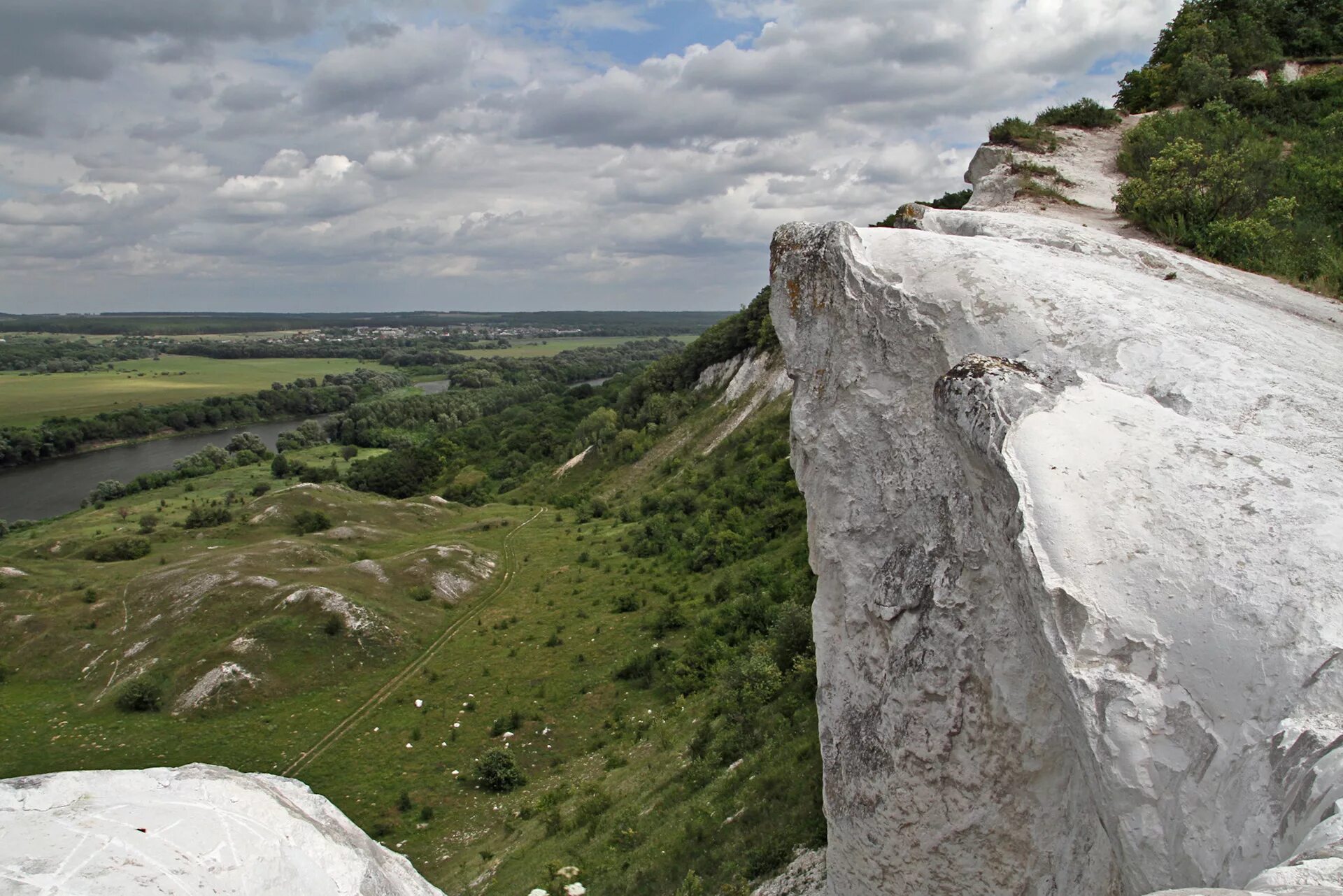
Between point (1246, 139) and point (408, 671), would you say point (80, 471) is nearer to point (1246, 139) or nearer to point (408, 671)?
point (408, 671)

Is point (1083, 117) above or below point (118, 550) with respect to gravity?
above

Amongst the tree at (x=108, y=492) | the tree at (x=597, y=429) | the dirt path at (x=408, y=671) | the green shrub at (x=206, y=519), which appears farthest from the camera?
the tree at (x=108, y=492)

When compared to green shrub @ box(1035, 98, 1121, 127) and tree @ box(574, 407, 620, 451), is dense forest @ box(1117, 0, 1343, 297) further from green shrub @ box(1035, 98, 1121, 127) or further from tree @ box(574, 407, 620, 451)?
tree @ box(574, 407, 620, 451)

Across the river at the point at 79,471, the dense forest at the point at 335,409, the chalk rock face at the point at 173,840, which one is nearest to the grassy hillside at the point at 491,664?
the chalk rock face at the point at 173,840

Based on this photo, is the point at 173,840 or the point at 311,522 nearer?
the point at 173,840

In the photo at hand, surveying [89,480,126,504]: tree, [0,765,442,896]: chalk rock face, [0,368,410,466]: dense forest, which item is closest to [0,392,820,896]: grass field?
[0,765,442,896]: chalk rock face

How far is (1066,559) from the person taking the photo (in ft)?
15.2

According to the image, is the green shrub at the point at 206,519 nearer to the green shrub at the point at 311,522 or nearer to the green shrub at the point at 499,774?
the green shrub at the point at 311,522

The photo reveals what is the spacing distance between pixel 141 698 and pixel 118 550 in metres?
27.0

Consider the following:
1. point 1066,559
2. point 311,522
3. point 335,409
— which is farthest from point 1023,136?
point 335,409

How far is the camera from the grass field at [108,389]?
133m

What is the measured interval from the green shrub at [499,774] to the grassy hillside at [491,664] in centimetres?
10

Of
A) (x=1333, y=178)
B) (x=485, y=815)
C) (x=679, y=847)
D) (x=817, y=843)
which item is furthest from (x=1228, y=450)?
(x=485, y=815)

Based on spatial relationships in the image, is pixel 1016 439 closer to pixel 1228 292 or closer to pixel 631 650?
pixel 1228 292
